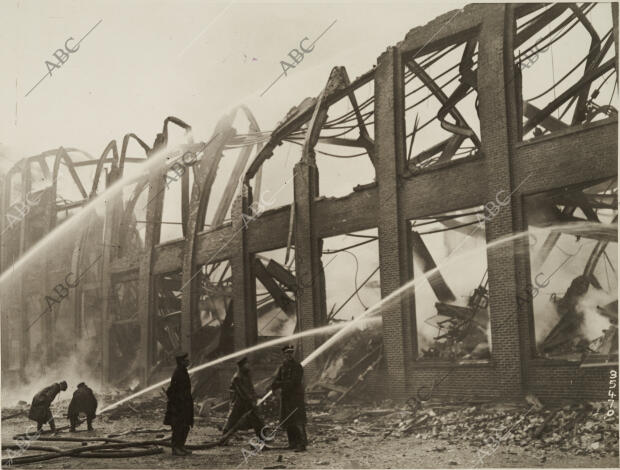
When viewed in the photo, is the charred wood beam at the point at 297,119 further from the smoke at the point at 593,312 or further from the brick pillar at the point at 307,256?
the smoke at the point at 593,312

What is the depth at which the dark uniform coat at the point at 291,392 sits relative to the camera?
9.98 metres

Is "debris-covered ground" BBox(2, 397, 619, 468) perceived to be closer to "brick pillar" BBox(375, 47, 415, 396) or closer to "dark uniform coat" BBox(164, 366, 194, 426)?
"dark uniform coat" BBox(164, 366, 194, 426)

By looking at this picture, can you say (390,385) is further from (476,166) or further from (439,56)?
(439,56)

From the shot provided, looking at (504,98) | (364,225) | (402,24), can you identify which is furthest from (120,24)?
(504,98)

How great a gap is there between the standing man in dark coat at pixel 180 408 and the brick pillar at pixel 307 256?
4713mm

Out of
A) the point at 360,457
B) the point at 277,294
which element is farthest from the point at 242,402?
the point at 277,294

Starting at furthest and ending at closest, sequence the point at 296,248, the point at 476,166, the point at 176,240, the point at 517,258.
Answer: the point at 176,240 < the point at 296,248 < the point at 476,166 < the point at 517,258

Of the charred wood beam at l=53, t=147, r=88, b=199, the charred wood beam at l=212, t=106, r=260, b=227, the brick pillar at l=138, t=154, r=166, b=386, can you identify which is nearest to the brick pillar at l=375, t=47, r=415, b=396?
the charred wood beam at l=212, t=106, r=260, b=227

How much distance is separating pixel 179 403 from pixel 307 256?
5947 millimetres

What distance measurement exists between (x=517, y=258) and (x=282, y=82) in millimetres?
5600

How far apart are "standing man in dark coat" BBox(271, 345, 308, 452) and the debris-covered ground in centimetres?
24

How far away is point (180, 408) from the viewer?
31.6 ft

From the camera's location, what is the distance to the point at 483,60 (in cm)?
1259

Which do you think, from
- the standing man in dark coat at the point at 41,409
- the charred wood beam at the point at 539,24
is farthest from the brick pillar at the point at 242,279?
the charred wood beam at the point at 539,24
